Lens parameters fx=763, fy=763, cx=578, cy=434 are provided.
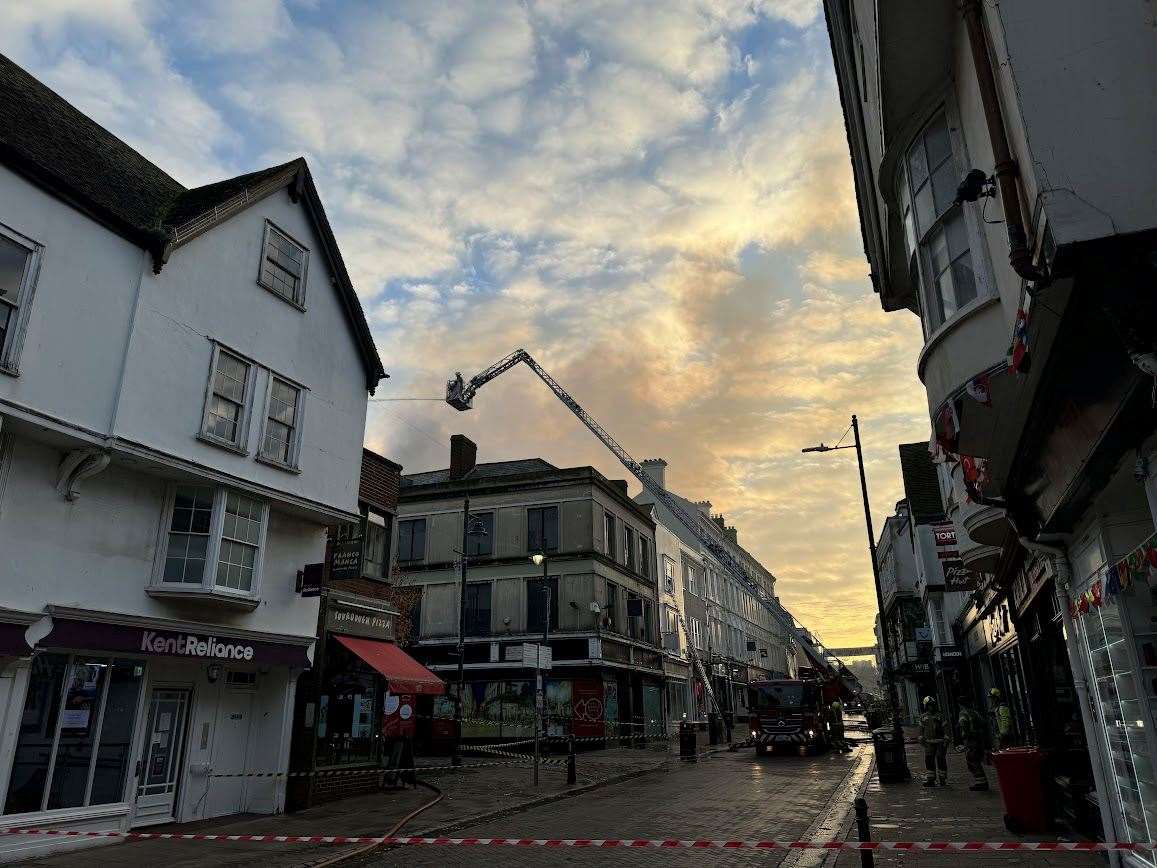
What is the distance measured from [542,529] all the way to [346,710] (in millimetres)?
21199

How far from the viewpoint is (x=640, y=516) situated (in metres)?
44.6

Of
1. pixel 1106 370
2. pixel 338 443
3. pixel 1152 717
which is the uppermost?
pixel 338 443

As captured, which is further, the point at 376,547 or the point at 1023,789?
the point at 376,547

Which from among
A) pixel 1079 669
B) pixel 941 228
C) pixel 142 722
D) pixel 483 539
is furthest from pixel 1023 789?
pixel 483 539

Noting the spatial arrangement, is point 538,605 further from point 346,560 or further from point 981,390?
point 981,390

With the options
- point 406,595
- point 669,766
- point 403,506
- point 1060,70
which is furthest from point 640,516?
point 1060,70

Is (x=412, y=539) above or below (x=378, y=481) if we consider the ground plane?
above

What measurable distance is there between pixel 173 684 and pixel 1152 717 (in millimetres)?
14356

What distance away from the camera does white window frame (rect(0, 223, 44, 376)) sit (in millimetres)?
10797

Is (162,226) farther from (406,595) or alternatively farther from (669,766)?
(669,766)

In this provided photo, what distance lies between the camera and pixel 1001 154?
5.51 metres

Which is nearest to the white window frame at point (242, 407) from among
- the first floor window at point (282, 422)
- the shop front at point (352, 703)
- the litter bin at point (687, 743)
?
the first floor window at point (282, 422)

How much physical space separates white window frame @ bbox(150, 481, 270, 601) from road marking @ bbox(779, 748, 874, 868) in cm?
996

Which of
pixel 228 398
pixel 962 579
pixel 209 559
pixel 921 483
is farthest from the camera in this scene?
pixel 921 483
